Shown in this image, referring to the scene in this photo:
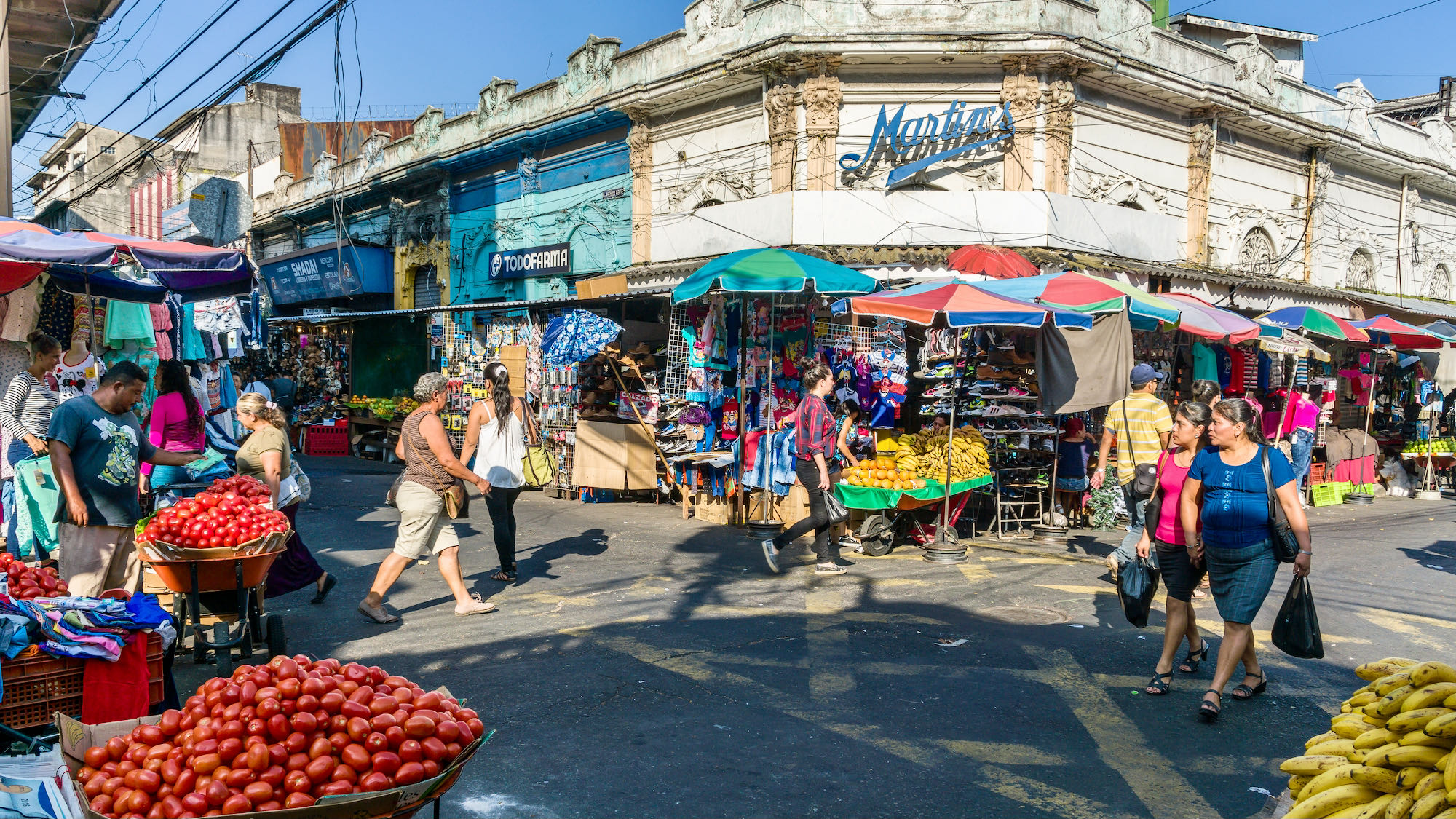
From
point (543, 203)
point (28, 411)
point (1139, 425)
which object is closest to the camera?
point (28, 411)

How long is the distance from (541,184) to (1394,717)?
1952 centimetres

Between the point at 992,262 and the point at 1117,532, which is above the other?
the point at 992,262

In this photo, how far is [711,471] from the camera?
511 inches

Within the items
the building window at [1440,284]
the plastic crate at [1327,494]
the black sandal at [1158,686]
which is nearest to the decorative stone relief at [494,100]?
the plastic crate at [1327,494]

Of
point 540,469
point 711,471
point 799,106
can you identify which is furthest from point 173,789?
point 799,106

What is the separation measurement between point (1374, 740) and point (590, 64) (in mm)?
18359

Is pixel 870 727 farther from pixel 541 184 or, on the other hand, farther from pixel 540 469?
pixel 541 184

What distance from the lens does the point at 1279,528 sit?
17.6ft

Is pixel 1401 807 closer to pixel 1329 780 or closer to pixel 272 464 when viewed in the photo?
pixel 1329 780

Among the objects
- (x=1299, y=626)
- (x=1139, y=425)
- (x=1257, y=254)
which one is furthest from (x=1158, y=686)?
(x=1257, y=254)

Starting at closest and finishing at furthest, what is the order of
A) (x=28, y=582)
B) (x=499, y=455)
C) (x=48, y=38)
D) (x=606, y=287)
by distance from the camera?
(x=28, y=582)
(x=499, y=455)
(x=606, y=287)
(x=48, y=38)

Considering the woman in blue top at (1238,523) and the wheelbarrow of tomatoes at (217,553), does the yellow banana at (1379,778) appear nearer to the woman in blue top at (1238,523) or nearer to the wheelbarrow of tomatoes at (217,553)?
the woman in blue top at (1238,523)

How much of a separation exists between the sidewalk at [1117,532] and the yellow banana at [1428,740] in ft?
25.1

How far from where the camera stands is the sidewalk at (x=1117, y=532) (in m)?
10.9
